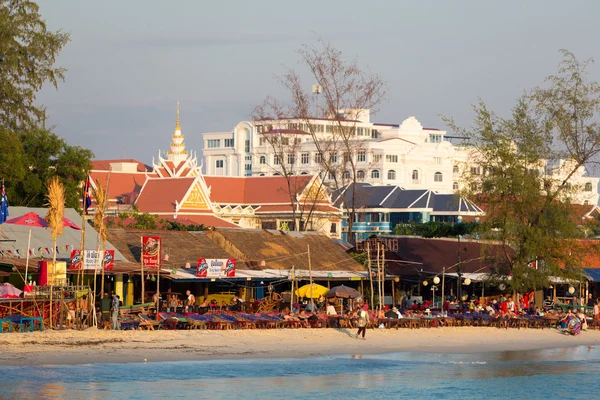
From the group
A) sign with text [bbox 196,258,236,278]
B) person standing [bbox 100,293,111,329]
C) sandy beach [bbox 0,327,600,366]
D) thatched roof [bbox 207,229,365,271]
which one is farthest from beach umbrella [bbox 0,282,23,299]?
thatched roof [bbox 207,229,365,271]

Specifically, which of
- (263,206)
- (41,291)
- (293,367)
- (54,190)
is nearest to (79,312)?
(41,291)

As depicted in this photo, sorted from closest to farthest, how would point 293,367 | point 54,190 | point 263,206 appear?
point 293,367
point 54,190
point 263,206

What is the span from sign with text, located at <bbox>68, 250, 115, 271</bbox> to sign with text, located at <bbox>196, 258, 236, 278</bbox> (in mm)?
3892

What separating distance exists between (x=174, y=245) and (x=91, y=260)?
7713 millimetres

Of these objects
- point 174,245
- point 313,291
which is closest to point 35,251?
point 174,245

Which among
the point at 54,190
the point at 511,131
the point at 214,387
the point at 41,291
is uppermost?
the point at 511,131

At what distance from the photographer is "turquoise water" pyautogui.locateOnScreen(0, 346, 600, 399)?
84.1 feet

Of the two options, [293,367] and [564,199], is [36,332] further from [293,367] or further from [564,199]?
[564,199]

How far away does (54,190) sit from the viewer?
33469 millimetres

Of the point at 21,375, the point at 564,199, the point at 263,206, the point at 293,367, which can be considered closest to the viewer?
the point at 21,375

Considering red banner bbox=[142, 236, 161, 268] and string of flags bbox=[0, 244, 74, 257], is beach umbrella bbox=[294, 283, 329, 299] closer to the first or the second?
red banner bbox=[142, 236, 161, 268]

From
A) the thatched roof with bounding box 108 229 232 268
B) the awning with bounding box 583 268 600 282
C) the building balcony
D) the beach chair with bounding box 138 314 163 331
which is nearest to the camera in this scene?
the beach chair with bounding box 138 314 163 331

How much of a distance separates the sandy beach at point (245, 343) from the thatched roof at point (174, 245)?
7386 millimetres

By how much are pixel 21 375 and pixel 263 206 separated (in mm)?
81587
